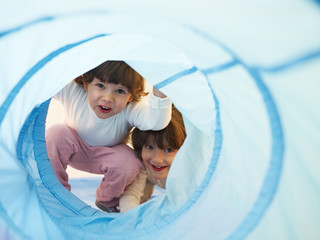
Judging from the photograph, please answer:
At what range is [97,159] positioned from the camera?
5.37ft

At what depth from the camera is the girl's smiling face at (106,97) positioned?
4.99 ft

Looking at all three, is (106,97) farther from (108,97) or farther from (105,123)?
(105,123)

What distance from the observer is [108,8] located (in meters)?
0.76

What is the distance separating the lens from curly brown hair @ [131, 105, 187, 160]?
5.37 ft

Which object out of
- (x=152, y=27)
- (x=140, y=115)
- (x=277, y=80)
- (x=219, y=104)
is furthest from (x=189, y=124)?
(x=277, y=80)

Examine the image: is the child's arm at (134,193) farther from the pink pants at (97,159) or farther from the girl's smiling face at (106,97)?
the girl's smiling face at (106,97)

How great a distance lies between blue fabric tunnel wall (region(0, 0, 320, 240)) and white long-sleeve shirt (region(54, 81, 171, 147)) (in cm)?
25

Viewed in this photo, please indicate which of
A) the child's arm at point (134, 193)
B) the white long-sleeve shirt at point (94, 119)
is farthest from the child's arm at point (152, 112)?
the child's arm at point (134, 193)

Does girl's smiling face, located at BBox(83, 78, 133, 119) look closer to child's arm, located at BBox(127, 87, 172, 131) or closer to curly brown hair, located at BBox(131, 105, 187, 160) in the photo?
child's arm, located at BBox(127, 87, 172, 131)

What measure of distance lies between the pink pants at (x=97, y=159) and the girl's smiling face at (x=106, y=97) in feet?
0.52

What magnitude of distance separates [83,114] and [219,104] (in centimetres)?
72

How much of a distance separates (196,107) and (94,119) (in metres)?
0.51

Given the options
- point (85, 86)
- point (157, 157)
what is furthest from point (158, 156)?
point (85, 86)

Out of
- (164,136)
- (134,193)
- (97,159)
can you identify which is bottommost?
(134,193)
